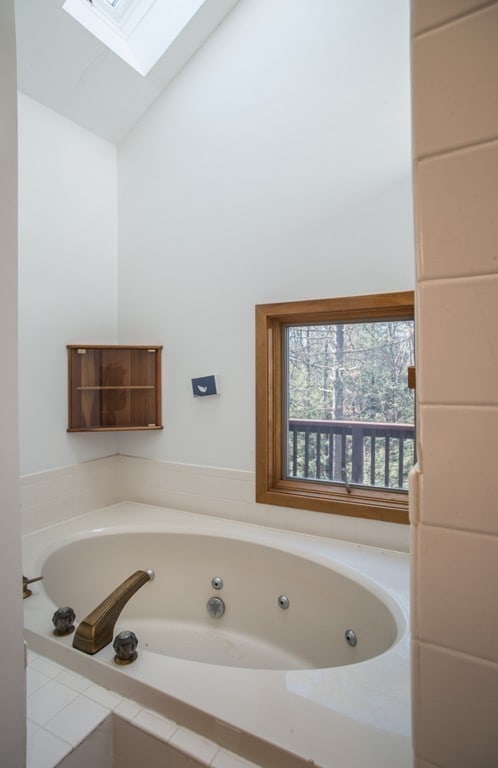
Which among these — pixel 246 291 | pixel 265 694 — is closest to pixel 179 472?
pixel 246 291

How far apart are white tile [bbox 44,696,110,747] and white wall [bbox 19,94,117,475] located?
121 cm

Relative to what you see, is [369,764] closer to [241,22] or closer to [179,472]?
[179,472]

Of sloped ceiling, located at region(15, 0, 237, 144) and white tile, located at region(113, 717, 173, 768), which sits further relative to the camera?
sloped ceiling, located at region(15, 0, 237, 144)

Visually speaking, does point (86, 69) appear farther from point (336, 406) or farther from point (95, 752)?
point (95, 752)

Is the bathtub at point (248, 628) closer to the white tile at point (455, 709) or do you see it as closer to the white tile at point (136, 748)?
the white tile at point (136, 748)

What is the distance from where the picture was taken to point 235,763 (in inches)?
34.4

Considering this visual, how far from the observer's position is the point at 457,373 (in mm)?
434

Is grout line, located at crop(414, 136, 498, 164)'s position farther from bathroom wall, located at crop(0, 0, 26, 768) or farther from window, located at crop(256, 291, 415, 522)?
window, located at crop(256, 291, 415, 522)

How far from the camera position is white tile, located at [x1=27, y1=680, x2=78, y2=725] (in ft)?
3.18

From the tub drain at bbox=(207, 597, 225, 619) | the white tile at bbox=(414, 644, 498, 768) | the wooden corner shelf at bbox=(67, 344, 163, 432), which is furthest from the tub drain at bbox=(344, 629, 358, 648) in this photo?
the wooden corner shelf at bbox=(67, 344, 163, 432)

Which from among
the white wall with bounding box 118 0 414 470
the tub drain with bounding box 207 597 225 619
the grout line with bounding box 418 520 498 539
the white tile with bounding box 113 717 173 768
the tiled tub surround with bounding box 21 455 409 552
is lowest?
the tub drain with bounding box 207 597 225 619

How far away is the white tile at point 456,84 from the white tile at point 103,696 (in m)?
1.37

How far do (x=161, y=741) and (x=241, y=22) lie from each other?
295 cm

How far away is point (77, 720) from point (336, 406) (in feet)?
5.06
